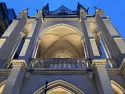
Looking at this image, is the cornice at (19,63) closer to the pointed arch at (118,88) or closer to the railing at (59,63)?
the railing at (59,63)

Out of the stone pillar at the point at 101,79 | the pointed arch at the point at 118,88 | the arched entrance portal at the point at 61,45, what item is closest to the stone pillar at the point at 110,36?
the pointed arch at the point at 118,88

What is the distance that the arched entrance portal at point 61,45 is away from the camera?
1437 centimetres

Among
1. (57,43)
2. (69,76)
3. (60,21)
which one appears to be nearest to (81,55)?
(57,43)

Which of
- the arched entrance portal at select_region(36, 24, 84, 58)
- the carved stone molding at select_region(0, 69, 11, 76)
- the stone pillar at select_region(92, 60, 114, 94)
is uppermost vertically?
the arched entrance portal at select_region(36, 24, 84, 58)

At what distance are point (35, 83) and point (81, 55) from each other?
7974 mm

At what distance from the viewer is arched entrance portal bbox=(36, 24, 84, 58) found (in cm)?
1437

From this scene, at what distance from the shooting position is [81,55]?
48.6ft

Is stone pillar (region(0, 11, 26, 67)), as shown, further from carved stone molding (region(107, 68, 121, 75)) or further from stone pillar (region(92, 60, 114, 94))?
carved stone molding (region(107, 68, 121, 75))

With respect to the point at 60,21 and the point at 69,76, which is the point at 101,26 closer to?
the point at 60,21

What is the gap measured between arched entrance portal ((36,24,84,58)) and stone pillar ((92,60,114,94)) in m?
6.93

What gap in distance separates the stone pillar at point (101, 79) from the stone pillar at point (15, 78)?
3306 mm

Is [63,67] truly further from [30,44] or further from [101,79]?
[101,79]

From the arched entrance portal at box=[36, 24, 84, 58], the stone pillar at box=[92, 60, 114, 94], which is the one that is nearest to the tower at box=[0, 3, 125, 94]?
the stone pillar at box=[92, 60, 114, 94]

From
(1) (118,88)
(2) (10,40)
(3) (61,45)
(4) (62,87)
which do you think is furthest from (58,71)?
(3) (61,45)
